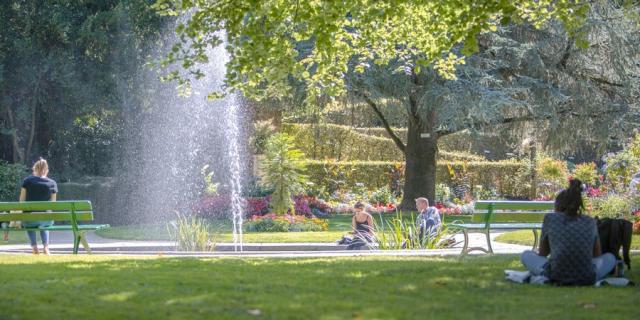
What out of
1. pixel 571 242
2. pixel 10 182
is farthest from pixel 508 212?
pixel 10 182

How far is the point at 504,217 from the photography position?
14430 mm

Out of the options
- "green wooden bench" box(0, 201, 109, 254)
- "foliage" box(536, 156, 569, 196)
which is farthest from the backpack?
"foliage" box(536, 156, 569, 196)

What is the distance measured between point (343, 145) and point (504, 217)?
18.8m

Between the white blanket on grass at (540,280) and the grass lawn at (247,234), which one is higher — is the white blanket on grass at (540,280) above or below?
below

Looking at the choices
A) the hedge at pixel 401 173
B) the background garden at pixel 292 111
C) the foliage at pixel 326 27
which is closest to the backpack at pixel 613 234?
the foliage at pixel 326 27

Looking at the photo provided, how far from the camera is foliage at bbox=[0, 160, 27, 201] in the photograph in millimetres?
23328

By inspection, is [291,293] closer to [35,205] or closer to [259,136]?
[35,205]

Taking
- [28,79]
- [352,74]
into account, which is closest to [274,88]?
[352,74]

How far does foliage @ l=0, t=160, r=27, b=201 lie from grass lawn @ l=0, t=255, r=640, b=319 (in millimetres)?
13858

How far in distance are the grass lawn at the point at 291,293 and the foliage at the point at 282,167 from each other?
10.1m

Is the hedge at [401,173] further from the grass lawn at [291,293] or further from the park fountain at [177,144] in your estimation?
the grass lawn at [291,293]

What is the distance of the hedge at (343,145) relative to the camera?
3272cm

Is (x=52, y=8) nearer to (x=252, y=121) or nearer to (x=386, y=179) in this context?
(x=252, y=121)

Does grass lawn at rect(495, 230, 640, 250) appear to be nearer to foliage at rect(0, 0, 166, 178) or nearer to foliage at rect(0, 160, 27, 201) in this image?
foliage at rect(0, 0, 166, 178)
